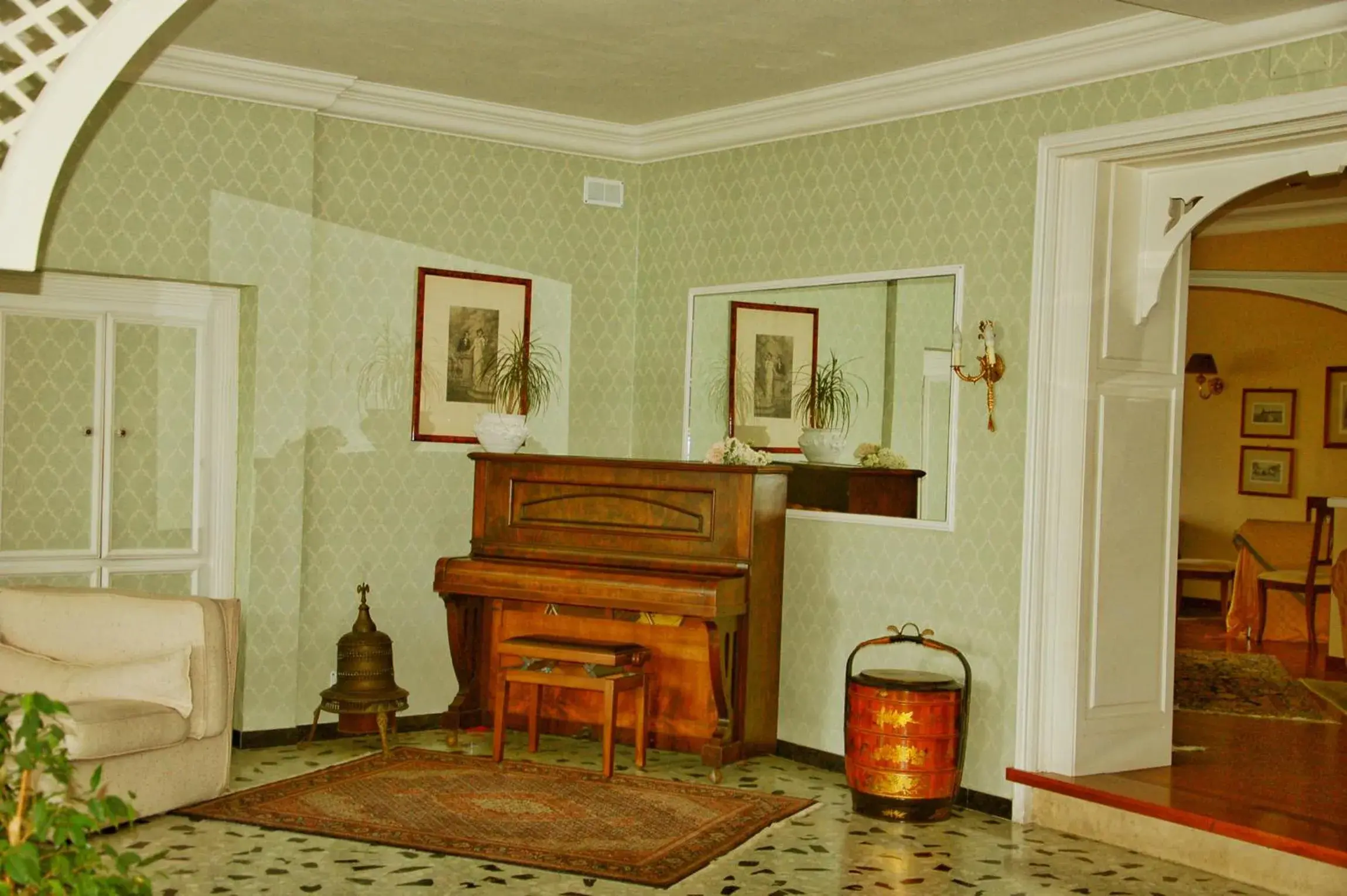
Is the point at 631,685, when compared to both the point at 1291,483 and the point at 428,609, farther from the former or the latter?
the point at 1291,483

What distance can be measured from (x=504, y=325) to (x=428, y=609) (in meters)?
1.50

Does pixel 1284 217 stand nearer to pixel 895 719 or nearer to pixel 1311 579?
pixel 1311 579

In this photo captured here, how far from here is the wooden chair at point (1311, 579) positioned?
10.3 m

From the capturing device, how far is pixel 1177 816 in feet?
17.0

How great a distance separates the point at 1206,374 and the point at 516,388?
7.77m

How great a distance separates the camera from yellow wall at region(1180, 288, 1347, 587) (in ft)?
39.6

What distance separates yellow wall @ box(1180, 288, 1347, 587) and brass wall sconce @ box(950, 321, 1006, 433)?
6608 mm

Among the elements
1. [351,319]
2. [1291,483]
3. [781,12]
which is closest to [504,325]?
[351,319]

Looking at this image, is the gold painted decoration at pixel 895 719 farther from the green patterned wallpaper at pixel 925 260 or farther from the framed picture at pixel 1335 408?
the framed picture at pixel 1335 408

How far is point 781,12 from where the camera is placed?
5.39 meters

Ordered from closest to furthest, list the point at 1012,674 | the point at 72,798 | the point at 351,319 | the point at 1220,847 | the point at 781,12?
1. the point at 72,798
2. the point at 1220,847
3. the point at 781,12
4. the point at 1012,674
5. the point at 351,319

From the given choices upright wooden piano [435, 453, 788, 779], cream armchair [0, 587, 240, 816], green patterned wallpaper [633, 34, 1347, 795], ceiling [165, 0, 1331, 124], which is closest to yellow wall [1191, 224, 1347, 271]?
green patterned wallpaper [633, 34, 1347, 795]

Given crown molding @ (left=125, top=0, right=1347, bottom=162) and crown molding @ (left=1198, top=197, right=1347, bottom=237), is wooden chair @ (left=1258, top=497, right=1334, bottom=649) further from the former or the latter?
crown molding @ (left=125, top=0, right=1347, bottom=162)

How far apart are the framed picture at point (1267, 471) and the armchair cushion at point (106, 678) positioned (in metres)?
9.93
